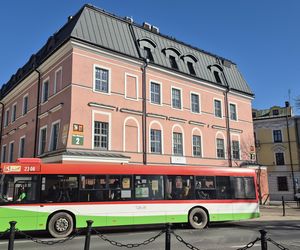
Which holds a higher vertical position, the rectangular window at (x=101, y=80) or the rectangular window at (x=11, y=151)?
the rectangular window at (x=101, y=80)

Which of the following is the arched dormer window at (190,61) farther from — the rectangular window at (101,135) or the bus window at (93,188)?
the bus window at (93,188)

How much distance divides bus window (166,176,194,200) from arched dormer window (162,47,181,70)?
13.9 metres

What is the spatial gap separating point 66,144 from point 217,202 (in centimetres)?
957

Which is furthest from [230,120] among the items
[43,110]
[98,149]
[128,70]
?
[43,110]

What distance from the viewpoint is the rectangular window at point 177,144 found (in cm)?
2647

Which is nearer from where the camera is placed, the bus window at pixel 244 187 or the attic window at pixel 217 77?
the bus window at pixel 244 187

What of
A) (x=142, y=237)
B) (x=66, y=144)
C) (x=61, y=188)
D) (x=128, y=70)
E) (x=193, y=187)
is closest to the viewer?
(x=142, y=237)

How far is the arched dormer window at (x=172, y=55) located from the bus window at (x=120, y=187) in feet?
49.8

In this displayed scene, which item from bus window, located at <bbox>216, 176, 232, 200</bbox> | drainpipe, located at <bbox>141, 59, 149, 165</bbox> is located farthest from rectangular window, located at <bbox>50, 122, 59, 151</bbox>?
bus window, located at <bbox>216, 176, 232, 200</bbox>

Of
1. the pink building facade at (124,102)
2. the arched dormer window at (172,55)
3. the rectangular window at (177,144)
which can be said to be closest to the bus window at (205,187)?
the pink building facade at (124,102)

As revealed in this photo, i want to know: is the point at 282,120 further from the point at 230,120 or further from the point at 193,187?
the point at 193,187

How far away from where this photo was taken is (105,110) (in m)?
22.5

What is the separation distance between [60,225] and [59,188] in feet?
4.88

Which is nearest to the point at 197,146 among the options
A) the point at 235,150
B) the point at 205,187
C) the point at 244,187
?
the point at 235,150
